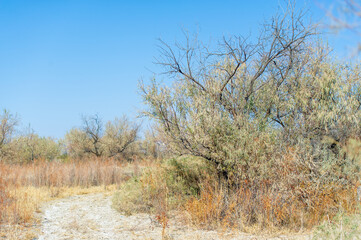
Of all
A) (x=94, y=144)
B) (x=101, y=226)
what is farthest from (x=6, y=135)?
(x=101, y=226)

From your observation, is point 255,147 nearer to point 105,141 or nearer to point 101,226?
point 101,226

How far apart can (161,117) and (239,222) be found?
3.28 m

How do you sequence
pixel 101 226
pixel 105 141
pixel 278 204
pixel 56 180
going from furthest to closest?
pixel 105 141 < pixel 56 180 < pixel 101 226 < pixel 278 204

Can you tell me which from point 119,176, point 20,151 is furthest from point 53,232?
point 20,151

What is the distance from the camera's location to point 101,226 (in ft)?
24.6

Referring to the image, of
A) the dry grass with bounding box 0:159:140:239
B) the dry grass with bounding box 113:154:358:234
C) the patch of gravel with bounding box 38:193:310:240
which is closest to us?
the patch of gravel with bounding box 38:193:310:240

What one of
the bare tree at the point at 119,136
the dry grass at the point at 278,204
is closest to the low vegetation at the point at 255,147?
the dry grass at the point at 278,204

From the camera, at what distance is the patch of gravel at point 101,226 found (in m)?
6.37

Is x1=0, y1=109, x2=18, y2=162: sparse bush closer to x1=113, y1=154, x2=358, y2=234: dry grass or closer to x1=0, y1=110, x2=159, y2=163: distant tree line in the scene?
x1=0, y1=110, x2=159, y2=163: distant tree line

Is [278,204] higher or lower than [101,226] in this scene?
higher

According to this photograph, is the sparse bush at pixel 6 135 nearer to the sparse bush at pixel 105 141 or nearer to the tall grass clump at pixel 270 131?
the sparse bush at pixel 105 141

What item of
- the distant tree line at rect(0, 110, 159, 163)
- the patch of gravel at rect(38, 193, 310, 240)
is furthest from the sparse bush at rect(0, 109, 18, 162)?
the patch of gravel at rect(38, 193, 310, 240)

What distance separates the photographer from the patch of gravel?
20.9ft

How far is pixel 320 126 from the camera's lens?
30.4 ft
